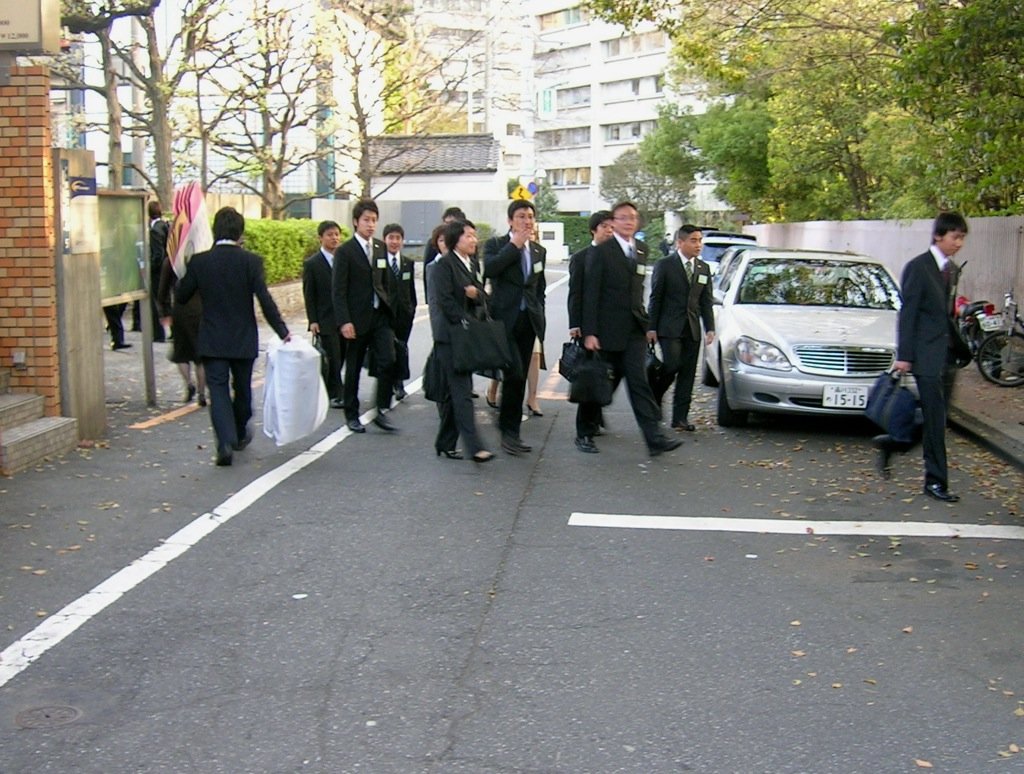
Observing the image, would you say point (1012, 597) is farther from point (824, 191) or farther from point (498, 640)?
point (824, 191)

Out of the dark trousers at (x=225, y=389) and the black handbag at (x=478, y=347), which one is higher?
the black handbag at (x=478, y=347)

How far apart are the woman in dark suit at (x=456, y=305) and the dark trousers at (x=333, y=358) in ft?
8.26

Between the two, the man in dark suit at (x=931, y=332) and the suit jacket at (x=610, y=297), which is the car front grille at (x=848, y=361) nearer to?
the suit jacket at (x=610, y=297)

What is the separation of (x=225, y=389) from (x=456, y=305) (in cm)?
174

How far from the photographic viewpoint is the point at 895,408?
811 cm

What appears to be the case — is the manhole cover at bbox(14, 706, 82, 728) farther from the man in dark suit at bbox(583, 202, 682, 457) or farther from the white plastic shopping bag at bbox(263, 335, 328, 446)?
the man in dark suit at bbox(583, 202, 682, 457)

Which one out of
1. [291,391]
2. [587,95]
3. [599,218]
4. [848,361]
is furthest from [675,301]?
[587,95]

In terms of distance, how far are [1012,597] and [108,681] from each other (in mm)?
4119

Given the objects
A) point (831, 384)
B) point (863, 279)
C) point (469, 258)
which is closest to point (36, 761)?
point (469, 258)

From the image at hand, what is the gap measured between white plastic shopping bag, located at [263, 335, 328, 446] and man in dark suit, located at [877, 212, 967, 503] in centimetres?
408

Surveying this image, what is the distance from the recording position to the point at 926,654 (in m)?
5.08

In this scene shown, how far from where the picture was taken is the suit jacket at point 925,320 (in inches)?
307

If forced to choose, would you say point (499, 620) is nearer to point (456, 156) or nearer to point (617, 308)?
point (617, 308)

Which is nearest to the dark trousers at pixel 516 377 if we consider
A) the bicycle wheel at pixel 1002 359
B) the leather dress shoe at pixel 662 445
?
the leather dress shoe at pixel 662 445
